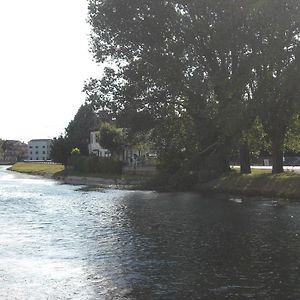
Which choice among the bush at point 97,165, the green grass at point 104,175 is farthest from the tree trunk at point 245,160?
the bush at point 97,165

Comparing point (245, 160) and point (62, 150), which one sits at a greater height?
point (62, 150)

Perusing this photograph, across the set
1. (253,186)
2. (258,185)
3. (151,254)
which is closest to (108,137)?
(253,186)

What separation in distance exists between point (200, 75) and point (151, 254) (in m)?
30.8

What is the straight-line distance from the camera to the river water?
13.9 m

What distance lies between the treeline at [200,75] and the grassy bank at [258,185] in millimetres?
2174

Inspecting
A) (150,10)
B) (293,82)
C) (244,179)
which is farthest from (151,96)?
(293,82)

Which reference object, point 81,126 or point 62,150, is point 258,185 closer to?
point 62,150

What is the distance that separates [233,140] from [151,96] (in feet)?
32.7

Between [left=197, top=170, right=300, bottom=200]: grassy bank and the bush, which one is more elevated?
the bush

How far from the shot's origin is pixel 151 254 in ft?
61.0

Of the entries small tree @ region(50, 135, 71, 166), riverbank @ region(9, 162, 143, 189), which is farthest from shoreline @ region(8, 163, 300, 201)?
small tree @ region(50, 135, 71, 166)

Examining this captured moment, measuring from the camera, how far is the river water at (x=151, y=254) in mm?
13914

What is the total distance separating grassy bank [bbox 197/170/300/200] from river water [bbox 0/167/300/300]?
860cm

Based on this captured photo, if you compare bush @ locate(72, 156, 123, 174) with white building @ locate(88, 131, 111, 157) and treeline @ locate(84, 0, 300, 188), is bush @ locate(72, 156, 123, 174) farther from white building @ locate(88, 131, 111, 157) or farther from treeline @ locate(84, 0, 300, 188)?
white building @ locate(88, 131, 111, 157)
